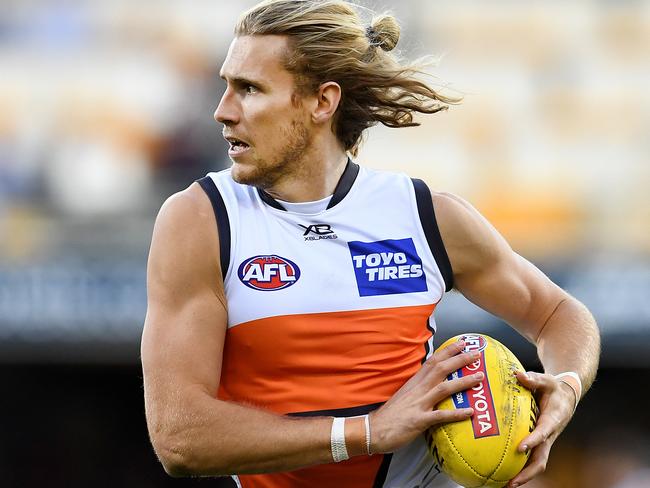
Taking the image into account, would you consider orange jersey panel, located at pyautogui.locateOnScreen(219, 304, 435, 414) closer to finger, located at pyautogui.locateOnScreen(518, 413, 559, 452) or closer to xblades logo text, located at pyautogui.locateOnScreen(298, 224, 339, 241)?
xblades logo text, located at pyautogui.locateOnScreen(298, 224, 339, 241)

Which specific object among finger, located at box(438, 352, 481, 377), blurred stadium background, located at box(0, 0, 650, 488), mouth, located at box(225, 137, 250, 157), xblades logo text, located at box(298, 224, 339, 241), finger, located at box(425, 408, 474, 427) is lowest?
blurred stadium background, located at box(0, 0, 650, 488)

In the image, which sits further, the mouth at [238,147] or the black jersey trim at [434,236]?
the black jersey trim at [434,236]

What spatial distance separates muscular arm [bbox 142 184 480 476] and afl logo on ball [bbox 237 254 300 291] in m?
0.12

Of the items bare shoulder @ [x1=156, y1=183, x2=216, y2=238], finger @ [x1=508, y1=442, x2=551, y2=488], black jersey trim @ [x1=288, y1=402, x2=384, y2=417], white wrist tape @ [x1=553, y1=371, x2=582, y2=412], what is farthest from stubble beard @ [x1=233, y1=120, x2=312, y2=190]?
finger @ [x1=508, y1=442, x2=551, y2=488]

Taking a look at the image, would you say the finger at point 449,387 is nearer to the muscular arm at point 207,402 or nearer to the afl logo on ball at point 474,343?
the muscular arm at point 207,402

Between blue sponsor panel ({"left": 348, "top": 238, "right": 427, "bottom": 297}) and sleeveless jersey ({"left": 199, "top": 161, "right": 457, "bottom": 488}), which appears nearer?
sleeveless jersey ({"left": 199, "top": 161, "right": 457, "bottom": 488})

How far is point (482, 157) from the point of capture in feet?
39.0

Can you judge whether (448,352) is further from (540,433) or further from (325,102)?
(325,102)

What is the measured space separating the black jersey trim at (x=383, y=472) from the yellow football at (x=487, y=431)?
11.3 inches

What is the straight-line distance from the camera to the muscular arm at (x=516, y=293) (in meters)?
4.40

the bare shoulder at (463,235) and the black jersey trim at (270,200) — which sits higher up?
the black jersey trim at (270,200)

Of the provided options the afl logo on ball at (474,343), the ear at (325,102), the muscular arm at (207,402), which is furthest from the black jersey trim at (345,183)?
the afl logo on ball at (474,343)

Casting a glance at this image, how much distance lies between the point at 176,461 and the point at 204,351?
383 mm

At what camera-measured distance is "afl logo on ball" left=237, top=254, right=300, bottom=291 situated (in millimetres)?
4082
